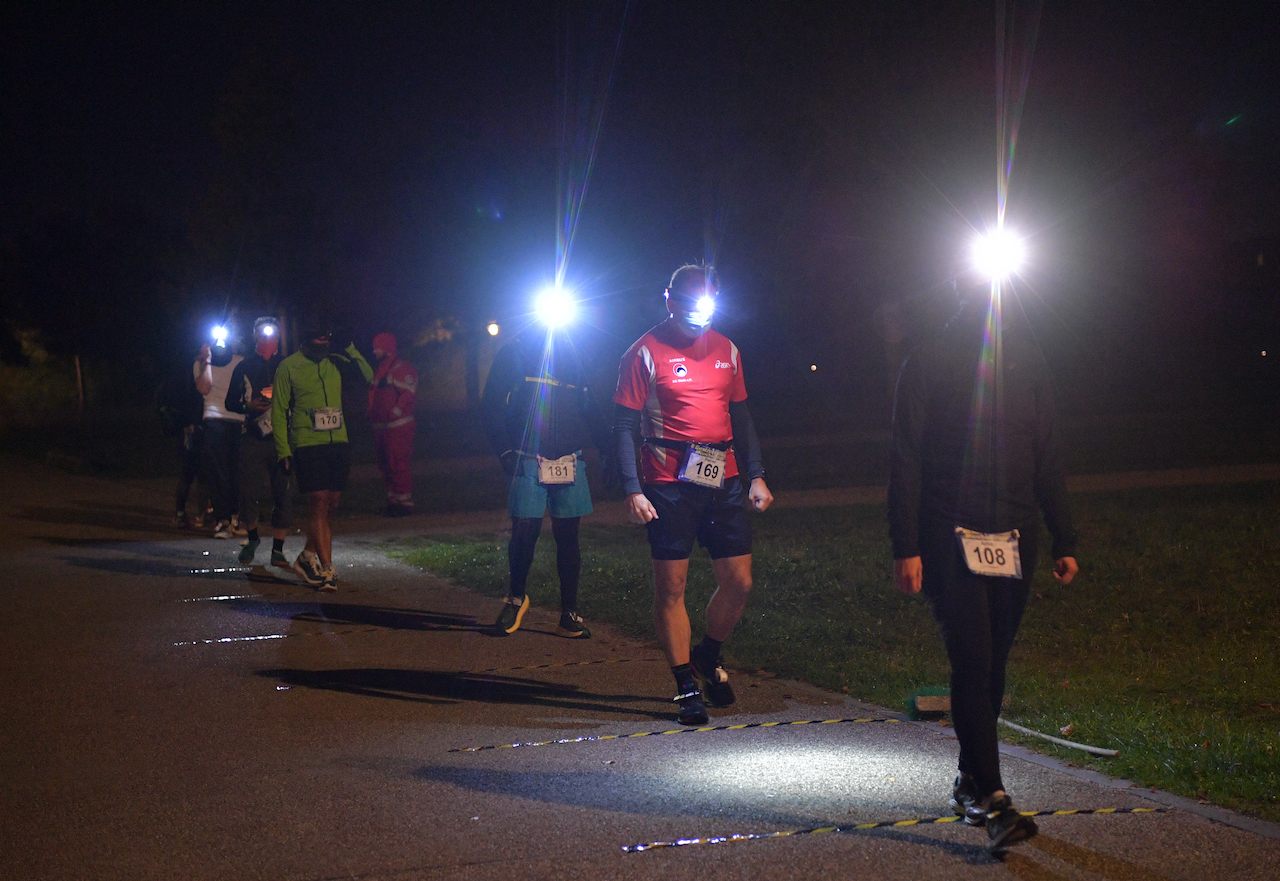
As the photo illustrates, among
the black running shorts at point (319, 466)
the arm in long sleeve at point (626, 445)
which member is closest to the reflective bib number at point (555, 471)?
the arm in long sleeve at point (626, 445)

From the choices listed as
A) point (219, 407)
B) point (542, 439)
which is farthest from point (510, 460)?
point (219, 407)

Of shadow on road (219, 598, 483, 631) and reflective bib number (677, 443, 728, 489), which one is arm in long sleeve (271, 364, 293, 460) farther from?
reflective bib number (677, 443, 728, 489)

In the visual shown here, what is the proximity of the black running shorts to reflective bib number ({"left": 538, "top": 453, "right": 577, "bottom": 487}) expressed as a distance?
249 cm

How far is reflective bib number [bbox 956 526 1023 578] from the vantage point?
391cm

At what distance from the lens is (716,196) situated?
30250 millimetres

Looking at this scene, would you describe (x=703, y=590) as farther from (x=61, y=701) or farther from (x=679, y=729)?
(x=61, y=701)

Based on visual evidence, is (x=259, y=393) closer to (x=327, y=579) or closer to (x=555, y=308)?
(x=327, y=579)

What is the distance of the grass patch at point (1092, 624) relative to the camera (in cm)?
504

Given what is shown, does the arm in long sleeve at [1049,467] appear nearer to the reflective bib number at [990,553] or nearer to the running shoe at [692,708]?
the reflective bib number at [990,553]

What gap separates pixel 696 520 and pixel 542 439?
2.03m

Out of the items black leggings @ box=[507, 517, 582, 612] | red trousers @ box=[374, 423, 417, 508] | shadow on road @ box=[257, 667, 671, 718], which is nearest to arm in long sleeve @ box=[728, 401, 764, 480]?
shadow on road @ box=[257, 667, 671, 718]

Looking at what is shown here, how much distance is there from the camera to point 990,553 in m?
3.94

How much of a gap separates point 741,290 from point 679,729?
27611 mm

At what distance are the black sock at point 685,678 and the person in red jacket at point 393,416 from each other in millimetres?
9018
